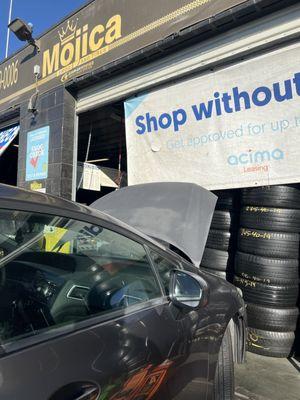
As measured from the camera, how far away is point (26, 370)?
1464 millimetres

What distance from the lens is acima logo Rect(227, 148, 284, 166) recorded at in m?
4.81

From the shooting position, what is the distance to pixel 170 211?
4.76 metres

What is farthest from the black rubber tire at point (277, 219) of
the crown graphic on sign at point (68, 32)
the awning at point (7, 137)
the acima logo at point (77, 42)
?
the awning at point (7, 137)

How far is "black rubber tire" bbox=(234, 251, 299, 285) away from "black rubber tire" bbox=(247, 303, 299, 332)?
0.31 meters

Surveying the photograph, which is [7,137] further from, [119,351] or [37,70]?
[119,351]

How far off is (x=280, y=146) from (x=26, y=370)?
4.02m

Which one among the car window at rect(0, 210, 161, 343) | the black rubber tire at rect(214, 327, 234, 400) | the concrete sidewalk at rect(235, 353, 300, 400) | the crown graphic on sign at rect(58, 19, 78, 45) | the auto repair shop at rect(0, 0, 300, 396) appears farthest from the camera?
the crown graphic on sign at rect(58, 19, 78, 45)

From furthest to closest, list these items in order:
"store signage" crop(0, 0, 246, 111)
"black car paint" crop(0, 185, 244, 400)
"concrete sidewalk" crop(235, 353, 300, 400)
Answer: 1. "store signage" crop(0, 0, 246, 111)
2. "concrete sidewalk" crop(235, 353, 300, 400)
3. "black car paint" crop(0, 185, 244, 400)

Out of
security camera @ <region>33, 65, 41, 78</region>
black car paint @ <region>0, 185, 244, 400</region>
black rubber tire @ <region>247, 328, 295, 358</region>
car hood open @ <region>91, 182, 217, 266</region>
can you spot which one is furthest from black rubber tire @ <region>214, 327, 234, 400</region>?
security camera @ <region>33, 65, 41, 78</region>

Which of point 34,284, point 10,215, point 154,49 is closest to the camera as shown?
point 10,215

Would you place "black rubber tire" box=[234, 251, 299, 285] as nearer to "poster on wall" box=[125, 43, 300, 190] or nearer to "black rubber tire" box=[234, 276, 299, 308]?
"black rubber tire" box=[234, 276, 299, 308]

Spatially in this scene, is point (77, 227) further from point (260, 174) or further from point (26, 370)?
point (260, 174)

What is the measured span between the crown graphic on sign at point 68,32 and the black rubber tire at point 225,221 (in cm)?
451

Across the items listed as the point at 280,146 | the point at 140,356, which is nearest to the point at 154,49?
the point at 280,146
